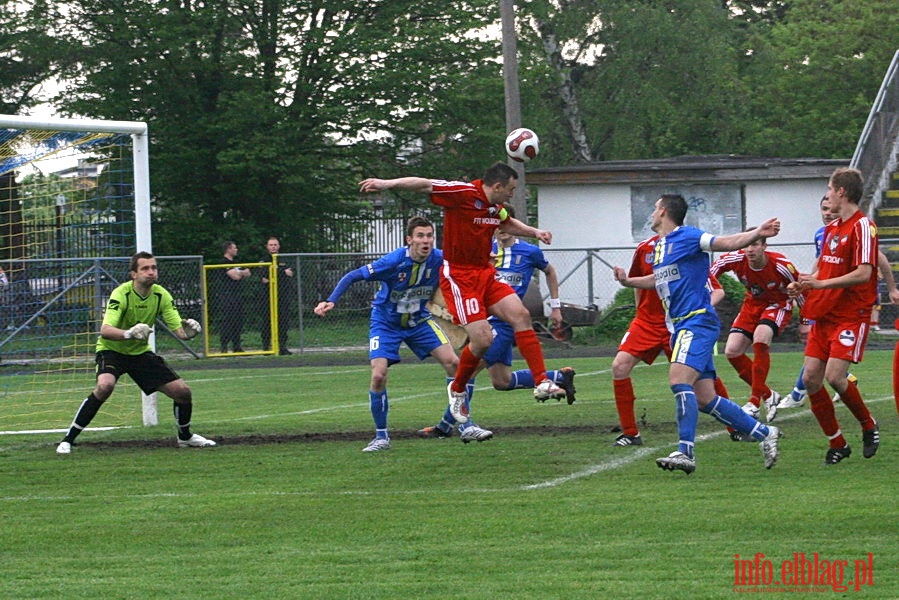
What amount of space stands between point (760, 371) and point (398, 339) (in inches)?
135

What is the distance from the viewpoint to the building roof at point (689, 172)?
29.8 meters

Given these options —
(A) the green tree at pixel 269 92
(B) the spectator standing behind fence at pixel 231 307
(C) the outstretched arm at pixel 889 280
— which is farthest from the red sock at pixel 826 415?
(A) the green tree at pixel 269 92

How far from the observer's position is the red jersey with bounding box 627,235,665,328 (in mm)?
10734

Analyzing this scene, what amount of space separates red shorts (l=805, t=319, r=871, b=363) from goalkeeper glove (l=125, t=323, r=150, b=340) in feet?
17.1

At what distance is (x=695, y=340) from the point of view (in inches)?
358

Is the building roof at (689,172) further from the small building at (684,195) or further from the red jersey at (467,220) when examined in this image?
the red jersey at (467,220)

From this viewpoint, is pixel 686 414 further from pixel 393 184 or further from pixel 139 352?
pixel 139 352

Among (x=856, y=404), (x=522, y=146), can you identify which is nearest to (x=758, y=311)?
(x=522, y=146)

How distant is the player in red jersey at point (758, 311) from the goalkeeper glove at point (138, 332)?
4.97 metres

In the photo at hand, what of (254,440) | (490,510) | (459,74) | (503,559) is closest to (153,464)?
(254,440)

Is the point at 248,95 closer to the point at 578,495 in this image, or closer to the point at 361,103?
the point at 361,103

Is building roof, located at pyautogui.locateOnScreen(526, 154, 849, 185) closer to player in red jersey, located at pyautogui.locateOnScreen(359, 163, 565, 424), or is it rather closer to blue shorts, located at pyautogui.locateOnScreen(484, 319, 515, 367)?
blue shorts, located at pyautogui.locateOnScreen(484, 319, 515, 367)

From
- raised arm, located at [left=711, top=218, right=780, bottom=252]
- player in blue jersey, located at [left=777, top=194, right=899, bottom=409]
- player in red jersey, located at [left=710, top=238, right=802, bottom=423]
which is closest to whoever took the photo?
raised arm, located at [left=711, top=218, right=780, bottom=252]

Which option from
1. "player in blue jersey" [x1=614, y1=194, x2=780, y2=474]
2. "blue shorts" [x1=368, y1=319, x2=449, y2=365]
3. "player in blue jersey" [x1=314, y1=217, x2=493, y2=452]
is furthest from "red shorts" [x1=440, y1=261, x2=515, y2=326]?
"player in blue jersey" [x1=614, y1=194, x2=780, y2=474]
